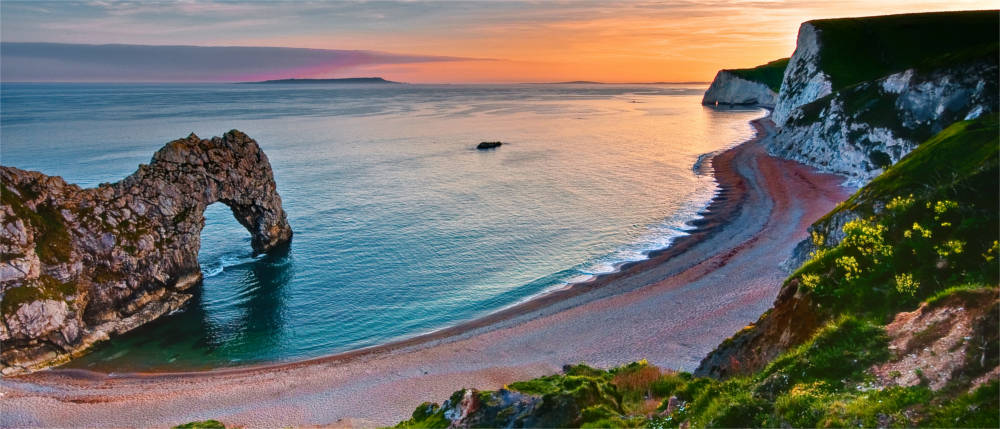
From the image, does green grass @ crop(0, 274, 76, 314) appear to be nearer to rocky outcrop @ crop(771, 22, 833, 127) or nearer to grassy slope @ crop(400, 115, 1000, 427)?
grassy slope @ crop(400, 115, 1000, 427)

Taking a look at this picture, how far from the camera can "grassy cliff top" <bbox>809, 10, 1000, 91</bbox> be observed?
8212 centimetres

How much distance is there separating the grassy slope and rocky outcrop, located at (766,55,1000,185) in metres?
37.1

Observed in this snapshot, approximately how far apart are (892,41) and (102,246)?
357 feet

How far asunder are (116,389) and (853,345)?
109 feet

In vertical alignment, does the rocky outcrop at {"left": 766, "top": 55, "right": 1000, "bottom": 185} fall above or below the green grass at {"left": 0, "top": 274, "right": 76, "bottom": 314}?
above

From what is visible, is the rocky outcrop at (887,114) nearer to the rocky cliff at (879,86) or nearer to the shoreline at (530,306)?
the rocky cliff at (879,86)

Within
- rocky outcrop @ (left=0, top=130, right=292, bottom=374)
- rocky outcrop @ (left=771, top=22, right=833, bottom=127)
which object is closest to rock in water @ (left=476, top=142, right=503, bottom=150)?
rocky outcrop @ (left=771, top=22, right=833, bottom=127)

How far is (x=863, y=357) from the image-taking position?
43.0ft

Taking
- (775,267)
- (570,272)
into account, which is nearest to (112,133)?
(570,272)

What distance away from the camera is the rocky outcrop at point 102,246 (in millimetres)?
31000

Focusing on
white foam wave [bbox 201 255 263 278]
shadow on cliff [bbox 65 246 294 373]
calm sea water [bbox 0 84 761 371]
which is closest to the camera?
shadow on cliff [bbox 65 246 294 373]

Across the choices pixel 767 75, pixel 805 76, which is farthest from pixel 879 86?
pixel 767 75

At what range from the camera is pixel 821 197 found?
5641cm

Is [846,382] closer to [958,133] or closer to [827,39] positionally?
[958,133]
